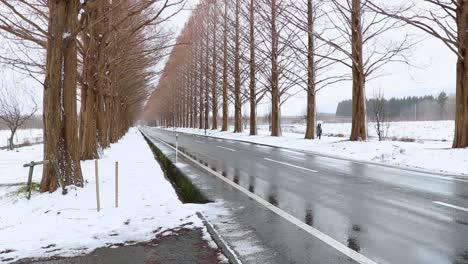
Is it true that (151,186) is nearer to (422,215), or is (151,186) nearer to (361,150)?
(422,215)

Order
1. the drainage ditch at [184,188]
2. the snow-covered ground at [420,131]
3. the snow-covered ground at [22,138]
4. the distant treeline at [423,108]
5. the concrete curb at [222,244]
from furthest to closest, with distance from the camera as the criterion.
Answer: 1. the distant treeline at [423,108]
2. the snow-covered ground at [22,138]
3. the snow-covered ground at [420,131]
4. the drainage ditch at [184,188]
5. the concrete curb at [222,244]

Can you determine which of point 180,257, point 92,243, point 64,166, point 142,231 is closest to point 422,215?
point 180,257

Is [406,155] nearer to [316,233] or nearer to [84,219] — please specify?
[316,233]

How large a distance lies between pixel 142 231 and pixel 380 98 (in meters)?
26.9

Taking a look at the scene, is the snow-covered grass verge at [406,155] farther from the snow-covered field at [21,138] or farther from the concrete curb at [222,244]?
the snow-covered field at [21,138]

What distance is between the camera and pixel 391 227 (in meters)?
5.34

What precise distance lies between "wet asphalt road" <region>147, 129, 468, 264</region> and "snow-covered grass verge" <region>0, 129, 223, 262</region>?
193cm

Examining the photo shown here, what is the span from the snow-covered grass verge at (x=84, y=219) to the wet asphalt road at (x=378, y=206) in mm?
1935

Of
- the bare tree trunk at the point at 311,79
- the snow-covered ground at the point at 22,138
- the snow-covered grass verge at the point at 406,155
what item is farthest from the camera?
the snow-covered ground at the point at 22,138

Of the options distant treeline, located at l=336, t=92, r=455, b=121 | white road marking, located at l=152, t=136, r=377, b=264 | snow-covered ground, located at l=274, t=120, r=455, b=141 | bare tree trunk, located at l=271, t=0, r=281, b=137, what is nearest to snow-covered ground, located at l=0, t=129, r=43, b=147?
bare tree trunk, located at l=271, t=0, r=281, b=137

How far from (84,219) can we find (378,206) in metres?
5.13

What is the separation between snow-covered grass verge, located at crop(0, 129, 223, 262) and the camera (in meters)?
4.77

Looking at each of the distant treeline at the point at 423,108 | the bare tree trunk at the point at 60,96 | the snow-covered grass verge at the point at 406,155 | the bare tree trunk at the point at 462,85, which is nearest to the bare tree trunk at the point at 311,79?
the snow-covered grass verge at the point at 406,155

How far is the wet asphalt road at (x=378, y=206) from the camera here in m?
4.49
